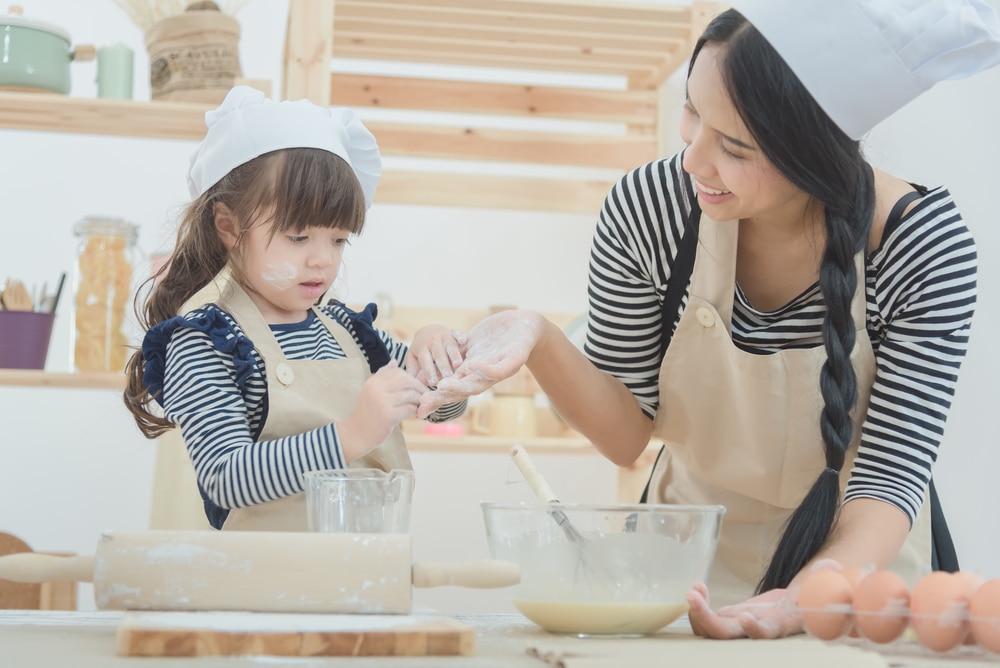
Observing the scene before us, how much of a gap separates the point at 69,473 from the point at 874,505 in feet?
6.87

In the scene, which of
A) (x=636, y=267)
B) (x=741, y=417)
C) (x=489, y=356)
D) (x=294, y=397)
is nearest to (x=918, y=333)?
(x=741, y=417)

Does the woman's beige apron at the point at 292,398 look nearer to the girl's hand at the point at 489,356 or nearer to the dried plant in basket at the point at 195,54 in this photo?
the girl's hand at the point at 489,356

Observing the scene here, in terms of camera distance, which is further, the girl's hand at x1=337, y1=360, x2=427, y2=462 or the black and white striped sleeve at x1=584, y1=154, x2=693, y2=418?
the black and white striped sleeve at x1=584, y1=154, x2=693, y2=418

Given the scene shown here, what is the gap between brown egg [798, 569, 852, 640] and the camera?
68 centimetres

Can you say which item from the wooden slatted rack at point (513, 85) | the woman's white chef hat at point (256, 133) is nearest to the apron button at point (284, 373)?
the woman's white chef hat at point (256, 133)

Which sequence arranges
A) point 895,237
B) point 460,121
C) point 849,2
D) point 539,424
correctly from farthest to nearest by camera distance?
point 460,121 → point 539,424 → point 895,237 → point 849,2

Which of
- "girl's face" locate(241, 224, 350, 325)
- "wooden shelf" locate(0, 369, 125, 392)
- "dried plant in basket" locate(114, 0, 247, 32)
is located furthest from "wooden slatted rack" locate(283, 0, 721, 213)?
"girl's face" locate(241, 224, 350, 325)

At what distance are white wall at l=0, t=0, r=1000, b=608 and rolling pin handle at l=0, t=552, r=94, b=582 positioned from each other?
144 centimetres

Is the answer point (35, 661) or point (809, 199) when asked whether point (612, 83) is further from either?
point (35, 661)

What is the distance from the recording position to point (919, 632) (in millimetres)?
654

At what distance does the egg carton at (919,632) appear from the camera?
641mm

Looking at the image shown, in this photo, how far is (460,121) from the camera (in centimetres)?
287

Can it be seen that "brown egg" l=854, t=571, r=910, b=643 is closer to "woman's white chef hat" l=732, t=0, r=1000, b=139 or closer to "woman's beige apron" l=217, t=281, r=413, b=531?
"woman's white chef hat" l=732, t=0, r=1000, b=139

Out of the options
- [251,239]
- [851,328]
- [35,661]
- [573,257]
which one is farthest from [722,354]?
[573,257]
